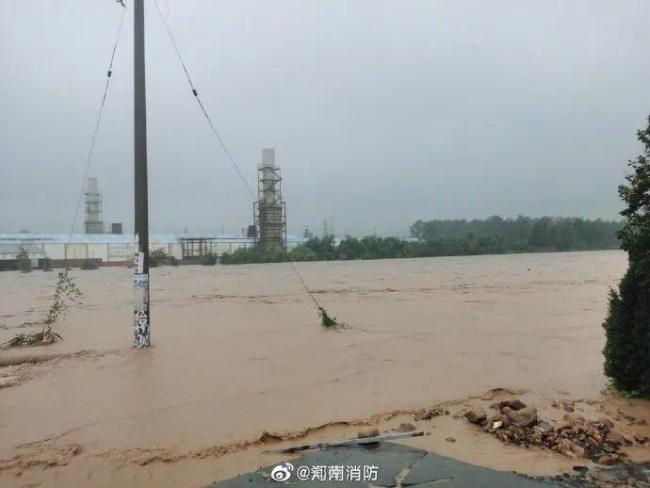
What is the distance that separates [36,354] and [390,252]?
232ft

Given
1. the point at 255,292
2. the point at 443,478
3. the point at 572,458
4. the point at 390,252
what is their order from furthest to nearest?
1. the point at 390,252
2. the point at 255,292
3. the point at 572,458
4. the point at 443,478

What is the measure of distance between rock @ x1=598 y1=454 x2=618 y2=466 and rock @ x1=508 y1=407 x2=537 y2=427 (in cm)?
81

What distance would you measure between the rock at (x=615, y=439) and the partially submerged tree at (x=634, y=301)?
1318 mm

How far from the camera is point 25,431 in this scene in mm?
5770

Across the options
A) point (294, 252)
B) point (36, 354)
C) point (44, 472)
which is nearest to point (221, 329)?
point (36, 354)

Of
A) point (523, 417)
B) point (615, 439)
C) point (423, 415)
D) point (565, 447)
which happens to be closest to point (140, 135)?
point (423, 415)

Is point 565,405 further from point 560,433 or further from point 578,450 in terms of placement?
point 578,450

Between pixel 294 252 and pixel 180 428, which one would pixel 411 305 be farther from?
pixel 294 252

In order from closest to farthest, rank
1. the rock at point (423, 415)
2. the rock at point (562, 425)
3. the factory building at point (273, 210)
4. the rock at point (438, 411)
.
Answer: the rock at point (562, 425) → the rock at point (423, 415) → the rock at point (438, 411) → the factory building at point (273, 210)

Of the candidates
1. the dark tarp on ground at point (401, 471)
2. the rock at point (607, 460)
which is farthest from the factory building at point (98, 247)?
the rock at point (607, 460)

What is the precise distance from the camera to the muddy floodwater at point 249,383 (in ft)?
15.8

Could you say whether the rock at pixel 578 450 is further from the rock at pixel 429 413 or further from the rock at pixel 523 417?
the rock at pixel 429 413

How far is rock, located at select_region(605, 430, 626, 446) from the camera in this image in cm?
468

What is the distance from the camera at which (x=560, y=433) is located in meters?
4.85
